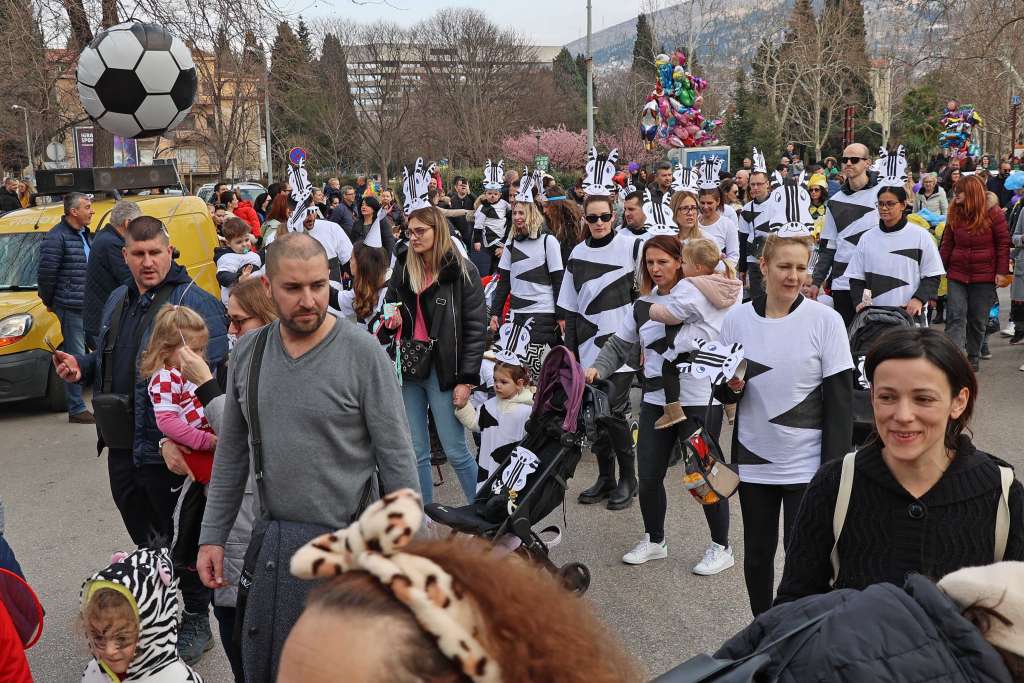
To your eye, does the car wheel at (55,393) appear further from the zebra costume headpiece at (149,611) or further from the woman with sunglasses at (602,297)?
the zebra costume headpiece at (149,611)

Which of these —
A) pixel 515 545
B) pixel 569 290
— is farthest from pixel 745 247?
pixel 515 545

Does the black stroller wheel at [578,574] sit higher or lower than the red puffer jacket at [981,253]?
lower

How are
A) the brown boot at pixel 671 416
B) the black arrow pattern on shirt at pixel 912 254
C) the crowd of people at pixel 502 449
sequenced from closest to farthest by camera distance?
the crowd of people at pixel 502 449, the brown boot at pixel 671 416, the black arrow pattern on shirt at pixel 912 254

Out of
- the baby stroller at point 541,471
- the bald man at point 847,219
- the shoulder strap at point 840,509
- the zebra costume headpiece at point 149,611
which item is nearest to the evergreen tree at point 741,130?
the bald man at point 847,219

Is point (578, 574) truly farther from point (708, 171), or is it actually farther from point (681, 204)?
point (708, 171)

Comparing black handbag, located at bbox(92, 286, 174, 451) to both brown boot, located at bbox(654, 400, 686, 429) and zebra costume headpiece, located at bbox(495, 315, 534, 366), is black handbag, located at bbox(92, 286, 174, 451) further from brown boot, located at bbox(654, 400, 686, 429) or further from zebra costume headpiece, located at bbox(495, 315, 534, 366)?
brown boot, located at bbox(654, 400, 686, 429)

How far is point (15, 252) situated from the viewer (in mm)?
10867

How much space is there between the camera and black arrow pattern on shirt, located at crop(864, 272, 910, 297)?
7934 mm

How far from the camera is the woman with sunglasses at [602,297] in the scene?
7.01 meters

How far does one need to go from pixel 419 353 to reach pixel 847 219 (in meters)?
5.08

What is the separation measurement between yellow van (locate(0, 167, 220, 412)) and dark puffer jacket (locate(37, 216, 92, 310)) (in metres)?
0.43

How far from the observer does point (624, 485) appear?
7.01m

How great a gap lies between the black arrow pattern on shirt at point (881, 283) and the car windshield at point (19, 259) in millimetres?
8291

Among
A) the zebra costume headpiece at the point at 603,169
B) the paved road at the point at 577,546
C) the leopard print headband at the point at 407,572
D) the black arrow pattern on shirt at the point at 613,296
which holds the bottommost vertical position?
the paved road at the point at 577,546
